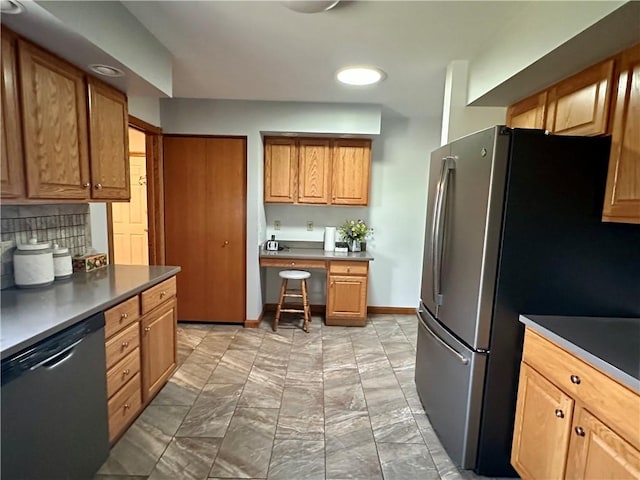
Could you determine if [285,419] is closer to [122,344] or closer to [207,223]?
[122,344]

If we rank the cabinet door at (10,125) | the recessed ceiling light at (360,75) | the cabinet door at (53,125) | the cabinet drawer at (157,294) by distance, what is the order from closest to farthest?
1. the cabinet door at (10,125)
2. the cabinet door at (53,125)
3. the cabinet drawer at (157,294)
4. the recessed ceiling light at (360,75)

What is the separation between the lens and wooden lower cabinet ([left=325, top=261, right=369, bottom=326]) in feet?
12.4

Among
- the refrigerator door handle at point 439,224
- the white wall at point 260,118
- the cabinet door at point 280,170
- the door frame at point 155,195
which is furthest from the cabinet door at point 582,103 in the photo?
the door frame at point 155,195

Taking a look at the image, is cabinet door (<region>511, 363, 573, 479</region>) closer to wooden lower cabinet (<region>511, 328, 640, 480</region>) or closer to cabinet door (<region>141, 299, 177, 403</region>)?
wooden lower cabinet (<region>511, 328, 640, 480</region>)

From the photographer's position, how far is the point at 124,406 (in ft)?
6.31

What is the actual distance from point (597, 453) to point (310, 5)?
2.17m

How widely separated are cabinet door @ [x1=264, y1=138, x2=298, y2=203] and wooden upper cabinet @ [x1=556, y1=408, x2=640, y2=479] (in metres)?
3.14

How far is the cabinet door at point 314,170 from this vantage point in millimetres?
3768

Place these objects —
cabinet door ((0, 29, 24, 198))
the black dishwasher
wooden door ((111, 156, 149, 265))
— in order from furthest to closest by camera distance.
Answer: wooden door ((111, 156, 149, 265)), cabinet door ((0, 29, 24, 198)), the black dishwasher

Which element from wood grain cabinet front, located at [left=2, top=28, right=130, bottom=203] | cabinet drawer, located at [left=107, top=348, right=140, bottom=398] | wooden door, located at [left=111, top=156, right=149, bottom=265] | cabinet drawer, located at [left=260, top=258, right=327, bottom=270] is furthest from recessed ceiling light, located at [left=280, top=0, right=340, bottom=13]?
wooden door, located at [left=111, top=156, right=149, bottom=265]

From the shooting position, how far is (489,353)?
1.64 meters

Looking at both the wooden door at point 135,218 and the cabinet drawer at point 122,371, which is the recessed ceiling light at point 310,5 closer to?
the cabinet drawer at point 122,371

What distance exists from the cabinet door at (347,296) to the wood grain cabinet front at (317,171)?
89cm

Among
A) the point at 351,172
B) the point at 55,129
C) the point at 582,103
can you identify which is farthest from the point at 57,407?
the point at 351,172
